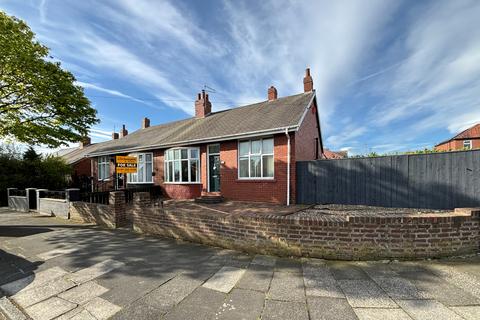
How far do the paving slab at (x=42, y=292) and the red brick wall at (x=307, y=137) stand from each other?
9226 mm

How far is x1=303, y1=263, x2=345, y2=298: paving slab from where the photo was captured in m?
3.47

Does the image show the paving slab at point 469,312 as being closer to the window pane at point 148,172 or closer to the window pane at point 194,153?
the window pane at point 194,153

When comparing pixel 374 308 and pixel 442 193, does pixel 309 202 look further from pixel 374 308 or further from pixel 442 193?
pixel 374 308

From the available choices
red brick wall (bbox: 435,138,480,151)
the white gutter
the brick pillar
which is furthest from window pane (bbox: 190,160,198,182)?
red brick wall (bbox: 435,138,480,151)

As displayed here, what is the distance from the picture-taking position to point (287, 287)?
368 centimetres

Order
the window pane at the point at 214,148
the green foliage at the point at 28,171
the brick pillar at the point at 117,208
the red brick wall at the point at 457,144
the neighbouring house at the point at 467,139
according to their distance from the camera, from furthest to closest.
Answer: the neighbouring house at the point at 467,139 → the red brick wall at the point at 457,144 → the green foliage at the point at 28,171 → the window pane at the point at 214,148 → the brick pillar at the point at 117,208

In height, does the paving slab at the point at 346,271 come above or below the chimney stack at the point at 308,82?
below

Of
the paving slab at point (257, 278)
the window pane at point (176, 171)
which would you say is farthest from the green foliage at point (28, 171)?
the paving slab at point (257, 278)

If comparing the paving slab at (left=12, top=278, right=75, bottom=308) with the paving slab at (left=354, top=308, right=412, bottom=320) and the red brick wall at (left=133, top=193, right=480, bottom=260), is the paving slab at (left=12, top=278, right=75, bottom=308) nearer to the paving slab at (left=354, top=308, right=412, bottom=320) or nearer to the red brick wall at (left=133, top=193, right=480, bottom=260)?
the red brick wall at (left=133, top=193, right=480, bottom=260)

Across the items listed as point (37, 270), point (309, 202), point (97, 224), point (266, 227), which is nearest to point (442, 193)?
point (309, 202)

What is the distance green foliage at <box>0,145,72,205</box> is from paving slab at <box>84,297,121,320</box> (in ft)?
57.7

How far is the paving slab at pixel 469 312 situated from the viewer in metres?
2.83

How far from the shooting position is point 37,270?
4.74 meters

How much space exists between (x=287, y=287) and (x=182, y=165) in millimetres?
11094
